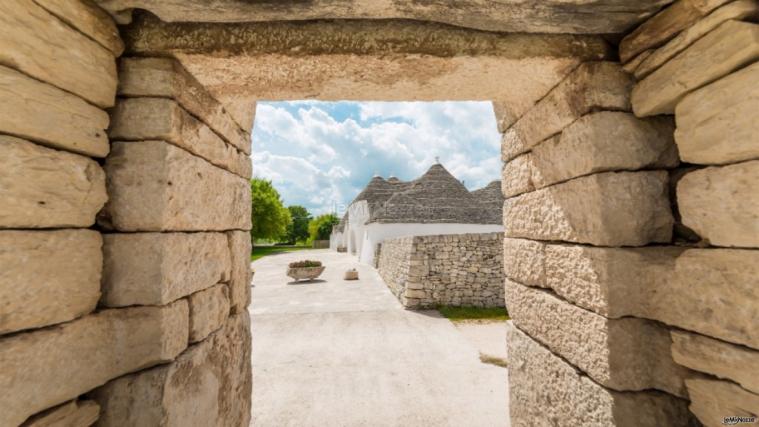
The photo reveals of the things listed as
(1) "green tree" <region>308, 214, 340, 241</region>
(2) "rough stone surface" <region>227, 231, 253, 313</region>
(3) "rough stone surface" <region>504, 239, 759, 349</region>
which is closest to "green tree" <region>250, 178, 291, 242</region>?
(1) "green tree" <region>308, 214, 340, 241</region>

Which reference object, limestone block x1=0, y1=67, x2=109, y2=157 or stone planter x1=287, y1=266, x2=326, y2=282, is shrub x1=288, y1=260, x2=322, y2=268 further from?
limestone block x1=0, y1=67, x2=109, y2=157

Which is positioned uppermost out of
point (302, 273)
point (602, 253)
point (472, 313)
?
point (602, 253)

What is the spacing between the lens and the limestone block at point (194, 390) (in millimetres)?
1640

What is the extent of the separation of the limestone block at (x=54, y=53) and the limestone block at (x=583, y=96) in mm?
2703

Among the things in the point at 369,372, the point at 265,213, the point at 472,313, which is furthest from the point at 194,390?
the point at 265,213

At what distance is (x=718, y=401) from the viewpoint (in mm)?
1473

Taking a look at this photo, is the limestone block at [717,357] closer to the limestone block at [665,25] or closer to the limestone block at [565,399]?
the limestone block at [565,399]

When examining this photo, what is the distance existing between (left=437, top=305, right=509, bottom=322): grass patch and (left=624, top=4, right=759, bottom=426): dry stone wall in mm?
6734

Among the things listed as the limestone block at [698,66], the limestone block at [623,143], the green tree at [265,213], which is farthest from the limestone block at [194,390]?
the green tree at [265,213]

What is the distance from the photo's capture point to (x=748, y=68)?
1.32m

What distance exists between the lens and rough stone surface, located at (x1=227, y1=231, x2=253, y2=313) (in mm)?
2588

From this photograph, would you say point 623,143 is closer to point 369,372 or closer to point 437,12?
point 437,12

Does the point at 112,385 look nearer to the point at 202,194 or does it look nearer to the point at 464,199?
the point at 202,194

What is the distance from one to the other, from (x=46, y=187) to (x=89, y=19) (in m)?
0.88
